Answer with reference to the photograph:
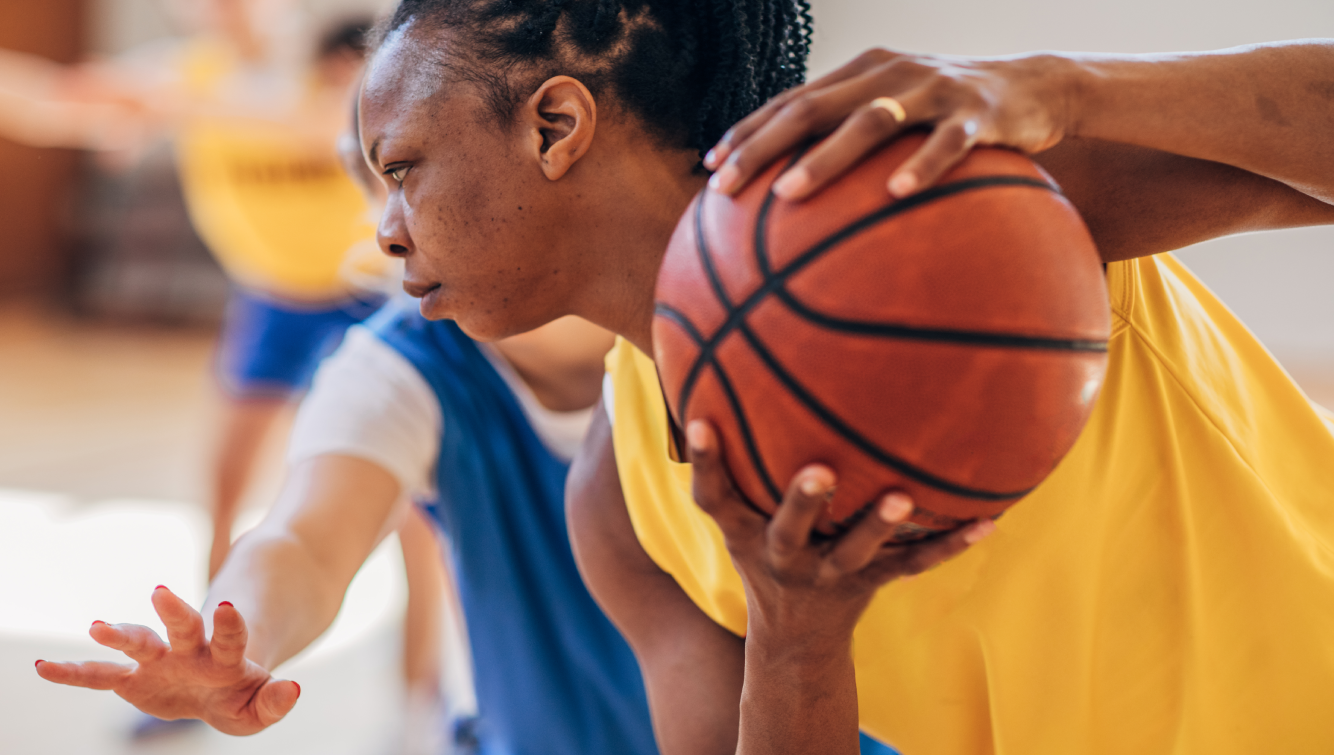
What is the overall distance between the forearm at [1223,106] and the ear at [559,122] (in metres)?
0.44

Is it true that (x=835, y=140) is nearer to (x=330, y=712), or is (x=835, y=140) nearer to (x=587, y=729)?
(x=587, y=729)

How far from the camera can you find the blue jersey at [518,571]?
1724 mm

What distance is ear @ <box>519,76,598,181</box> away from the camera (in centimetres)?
101

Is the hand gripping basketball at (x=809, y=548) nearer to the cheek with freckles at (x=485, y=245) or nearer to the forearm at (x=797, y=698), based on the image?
the forearm at (x=797, y=698)

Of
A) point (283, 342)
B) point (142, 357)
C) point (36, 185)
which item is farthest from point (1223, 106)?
point (36, 185)

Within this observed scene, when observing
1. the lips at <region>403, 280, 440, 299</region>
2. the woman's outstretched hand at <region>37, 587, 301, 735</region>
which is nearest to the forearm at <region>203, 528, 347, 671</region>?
the woman's outstretched hand at <region>37, 587, 301, 735</region>

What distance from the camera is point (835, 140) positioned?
0.75 m

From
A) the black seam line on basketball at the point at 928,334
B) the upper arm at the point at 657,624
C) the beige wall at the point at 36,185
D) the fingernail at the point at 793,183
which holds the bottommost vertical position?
the beige wall at the point at 36,185

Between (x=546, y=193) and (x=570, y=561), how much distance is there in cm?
88

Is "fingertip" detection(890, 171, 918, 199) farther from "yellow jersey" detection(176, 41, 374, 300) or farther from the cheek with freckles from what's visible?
"yellow jersey" detection(176, 41, 374, 300)

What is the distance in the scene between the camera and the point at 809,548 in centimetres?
79

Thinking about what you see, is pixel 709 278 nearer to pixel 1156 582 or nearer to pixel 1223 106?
pixel 1223 106

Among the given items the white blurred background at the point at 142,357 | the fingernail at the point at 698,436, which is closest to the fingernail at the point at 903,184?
the fingernail at the point at 698,436

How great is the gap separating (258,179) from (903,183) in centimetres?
284
